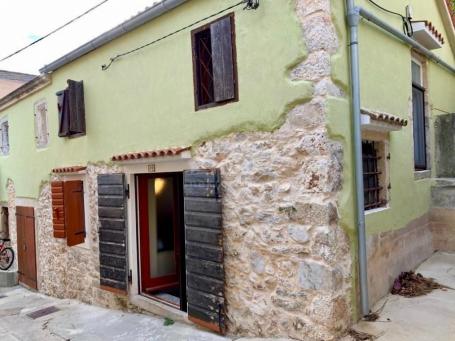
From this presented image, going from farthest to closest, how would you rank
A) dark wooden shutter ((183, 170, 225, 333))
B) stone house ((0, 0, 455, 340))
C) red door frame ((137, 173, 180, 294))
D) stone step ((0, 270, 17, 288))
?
stone step ((0, 270, 17, 288))
red door frame ((137, 173, 180, 294))
dark wooden shutter ((183, 170, 225, 333))
stone house ((0, 0, 455, 340))

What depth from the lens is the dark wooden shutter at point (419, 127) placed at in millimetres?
6504

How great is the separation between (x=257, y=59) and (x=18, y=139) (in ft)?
27.7

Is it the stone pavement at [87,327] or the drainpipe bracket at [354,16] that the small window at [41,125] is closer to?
the stone pavement at [87,327]

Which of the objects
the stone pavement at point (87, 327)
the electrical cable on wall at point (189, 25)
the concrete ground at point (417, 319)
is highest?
the electrical cable on wall at point (189, 25)

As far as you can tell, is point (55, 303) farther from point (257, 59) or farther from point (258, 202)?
point (257, 59)

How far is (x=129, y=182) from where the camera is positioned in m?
6.41

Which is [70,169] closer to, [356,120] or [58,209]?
[58,209]

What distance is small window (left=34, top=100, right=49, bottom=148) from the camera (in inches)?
362

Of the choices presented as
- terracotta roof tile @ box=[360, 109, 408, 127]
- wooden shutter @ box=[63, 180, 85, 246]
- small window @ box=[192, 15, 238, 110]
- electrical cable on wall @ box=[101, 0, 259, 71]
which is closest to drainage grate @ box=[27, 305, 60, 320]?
wooden shutter @ box=[63, 180, 85, 246]

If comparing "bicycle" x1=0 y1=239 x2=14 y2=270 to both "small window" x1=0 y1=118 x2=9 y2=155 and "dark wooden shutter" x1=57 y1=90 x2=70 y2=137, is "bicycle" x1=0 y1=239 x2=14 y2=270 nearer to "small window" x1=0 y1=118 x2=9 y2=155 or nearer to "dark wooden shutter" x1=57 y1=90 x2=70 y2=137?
"small window" x1=0 y1=118 x2=9 y2=155

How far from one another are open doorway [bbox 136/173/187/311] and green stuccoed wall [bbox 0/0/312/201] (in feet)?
2.81

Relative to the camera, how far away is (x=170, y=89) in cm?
556

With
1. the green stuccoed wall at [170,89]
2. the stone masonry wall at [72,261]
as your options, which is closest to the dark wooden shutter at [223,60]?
the green stuccoed wall at [170,89]

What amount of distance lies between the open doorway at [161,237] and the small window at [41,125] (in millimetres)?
3694
